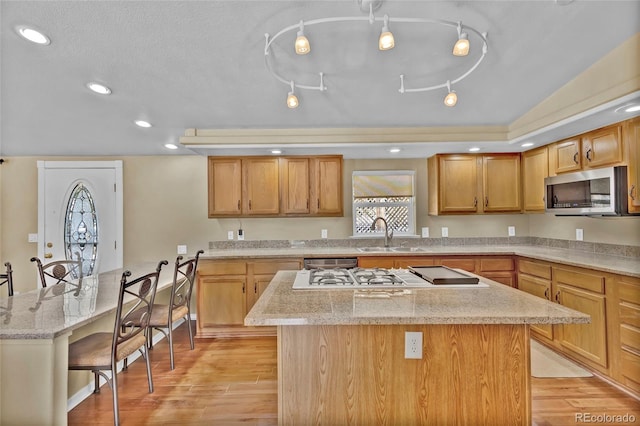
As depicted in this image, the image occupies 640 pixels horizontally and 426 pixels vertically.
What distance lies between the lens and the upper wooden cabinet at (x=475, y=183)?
386 centimetres

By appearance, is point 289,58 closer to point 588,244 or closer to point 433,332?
point 433,332

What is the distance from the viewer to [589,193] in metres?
→ 2.75

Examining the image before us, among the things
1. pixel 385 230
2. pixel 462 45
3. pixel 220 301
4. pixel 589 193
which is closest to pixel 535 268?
pixel 589 193

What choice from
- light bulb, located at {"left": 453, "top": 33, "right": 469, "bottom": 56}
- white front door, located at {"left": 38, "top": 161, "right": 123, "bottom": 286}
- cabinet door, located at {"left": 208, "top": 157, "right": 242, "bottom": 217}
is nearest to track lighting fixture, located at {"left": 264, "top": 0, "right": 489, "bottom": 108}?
light bulb, located at {"left": 453, "top": 33, "right": 469, "bottom": 56}

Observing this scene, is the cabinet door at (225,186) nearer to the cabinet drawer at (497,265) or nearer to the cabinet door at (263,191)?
the cabinet door at (263,191)

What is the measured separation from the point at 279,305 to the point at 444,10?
6.51ft

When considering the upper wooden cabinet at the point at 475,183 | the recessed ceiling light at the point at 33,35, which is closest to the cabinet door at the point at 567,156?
the upper wooden cabinet at the point at 475,183

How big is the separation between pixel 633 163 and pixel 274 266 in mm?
3303

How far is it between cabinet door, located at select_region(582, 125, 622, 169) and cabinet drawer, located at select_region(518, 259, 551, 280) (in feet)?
3.30

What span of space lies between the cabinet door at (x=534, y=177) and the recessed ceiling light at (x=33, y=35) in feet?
14.9

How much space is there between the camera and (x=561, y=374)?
8.29 ft

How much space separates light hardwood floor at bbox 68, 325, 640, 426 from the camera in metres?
2.05

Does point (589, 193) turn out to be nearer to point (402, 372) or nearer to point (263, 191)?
point (402, 372)

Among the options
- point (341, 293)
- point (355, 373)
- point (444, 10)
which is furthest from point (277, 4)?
point (355, 373)
